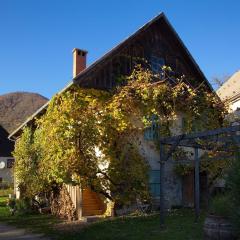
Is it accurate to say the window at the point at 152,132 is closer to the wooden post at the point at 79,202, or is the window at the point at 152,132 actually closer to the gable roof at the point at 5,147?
the wooden post at the point at 79,202

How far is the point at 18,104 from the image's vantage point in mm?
108062

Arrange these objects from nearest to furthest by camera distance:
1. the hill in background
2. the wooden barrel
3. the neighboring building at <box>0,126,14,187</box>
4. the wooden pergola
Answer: the wooden barrel
the wooden pergola
the neighboring building at <box>0,126,14,187</box>
the hill in background

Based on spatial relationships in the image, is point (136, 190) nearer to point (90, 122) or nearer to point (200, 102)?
point (90, 122)

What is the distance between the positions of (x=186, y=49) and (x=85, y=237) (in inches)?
531

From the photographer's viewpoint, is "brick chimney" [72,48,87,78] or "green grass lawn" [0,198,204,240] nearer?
"green grass lawn" [0,198,204,240]

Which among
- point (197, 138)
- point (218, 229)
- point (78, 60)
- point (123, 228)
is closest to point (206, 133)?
point (197, 138)

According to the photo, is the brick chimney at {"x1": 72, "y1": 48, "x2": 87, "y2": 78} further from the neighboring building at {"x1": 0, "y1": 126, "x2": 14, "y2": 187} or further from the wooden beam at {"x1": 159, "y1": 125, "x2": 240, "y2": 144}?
the neighboring building at {"x1": 0, "y1": 126, "x2": 14, "y2": 187}

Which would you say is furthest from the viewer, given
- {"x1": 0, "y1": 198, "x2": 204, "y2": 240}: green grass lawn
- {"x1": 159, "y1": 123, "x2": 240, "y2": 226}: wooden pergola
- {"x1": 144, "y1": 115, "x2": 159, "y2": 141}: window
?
{"x1": 144, "y1": 115, "x2": 159, "y2": 141}: window

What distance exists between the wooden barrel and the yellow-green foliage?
20.0 ft

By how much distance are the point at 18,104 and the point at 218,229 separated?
101 m

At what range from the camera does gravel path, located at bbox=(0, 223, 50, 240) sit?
534 inches

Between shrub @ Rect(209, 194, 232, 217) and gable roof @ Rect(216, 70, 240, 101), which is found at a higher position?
gable roof @ Rect(216, 70, 240, 101)

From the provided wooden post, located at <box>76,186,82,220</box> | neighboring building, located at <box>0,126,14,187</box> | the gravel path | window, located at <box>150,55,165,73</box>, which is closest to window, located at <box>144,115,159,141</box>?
window, located at <box>150,55,165,73</box>

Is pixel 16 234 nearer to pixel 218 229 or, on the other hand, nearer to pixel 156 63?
pixel 218 229
